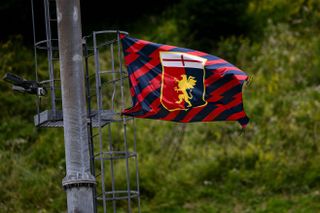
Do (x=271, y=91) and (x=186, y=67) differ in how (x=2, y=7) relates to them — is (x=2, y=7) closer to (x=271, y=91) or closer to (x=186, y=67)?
(x=271, y=91)

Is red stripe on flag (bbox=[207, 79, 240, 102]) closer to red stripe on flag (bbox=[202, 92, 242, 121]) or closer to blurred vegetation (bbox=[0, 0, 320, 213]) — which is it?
red stripe on flag (bbox=[202, 92, 242, 121])

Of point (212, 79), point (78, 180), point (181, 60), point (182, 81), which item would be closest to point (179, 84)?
point (182, 81)

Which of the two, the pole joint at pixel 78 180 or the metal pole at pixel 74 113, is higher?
the metal pole at pixel 74 113

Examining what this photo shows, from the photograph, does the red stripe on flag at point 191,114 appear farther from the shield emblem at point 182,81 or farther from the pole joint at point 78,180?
the pole joint at point 78,180

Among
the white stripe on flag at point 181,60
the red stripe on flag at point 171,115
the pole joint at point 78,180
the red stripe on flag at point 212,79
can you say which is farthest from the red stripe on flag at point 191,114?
the pole joint at point 78,180

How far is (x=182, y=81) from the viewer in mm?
9930

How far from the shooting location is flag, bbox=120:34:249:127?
31.7 ft

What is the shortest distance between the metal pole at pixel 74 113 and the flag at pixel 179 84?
148 centimetres

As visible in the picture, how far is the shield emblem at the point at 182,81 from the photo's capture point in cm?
974

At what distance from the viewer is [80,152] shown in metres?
7.93

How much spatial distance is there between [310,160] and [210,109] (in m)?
6.84

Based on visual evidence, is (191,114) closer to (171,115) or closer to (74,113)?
(171,115)

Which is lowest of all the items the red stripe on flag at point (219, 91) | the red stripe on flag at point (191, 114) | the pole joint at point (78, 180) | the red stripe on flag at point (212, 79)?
the pole joint at point (78, 180)

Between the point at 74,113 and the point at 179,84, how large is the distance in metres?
2.13
